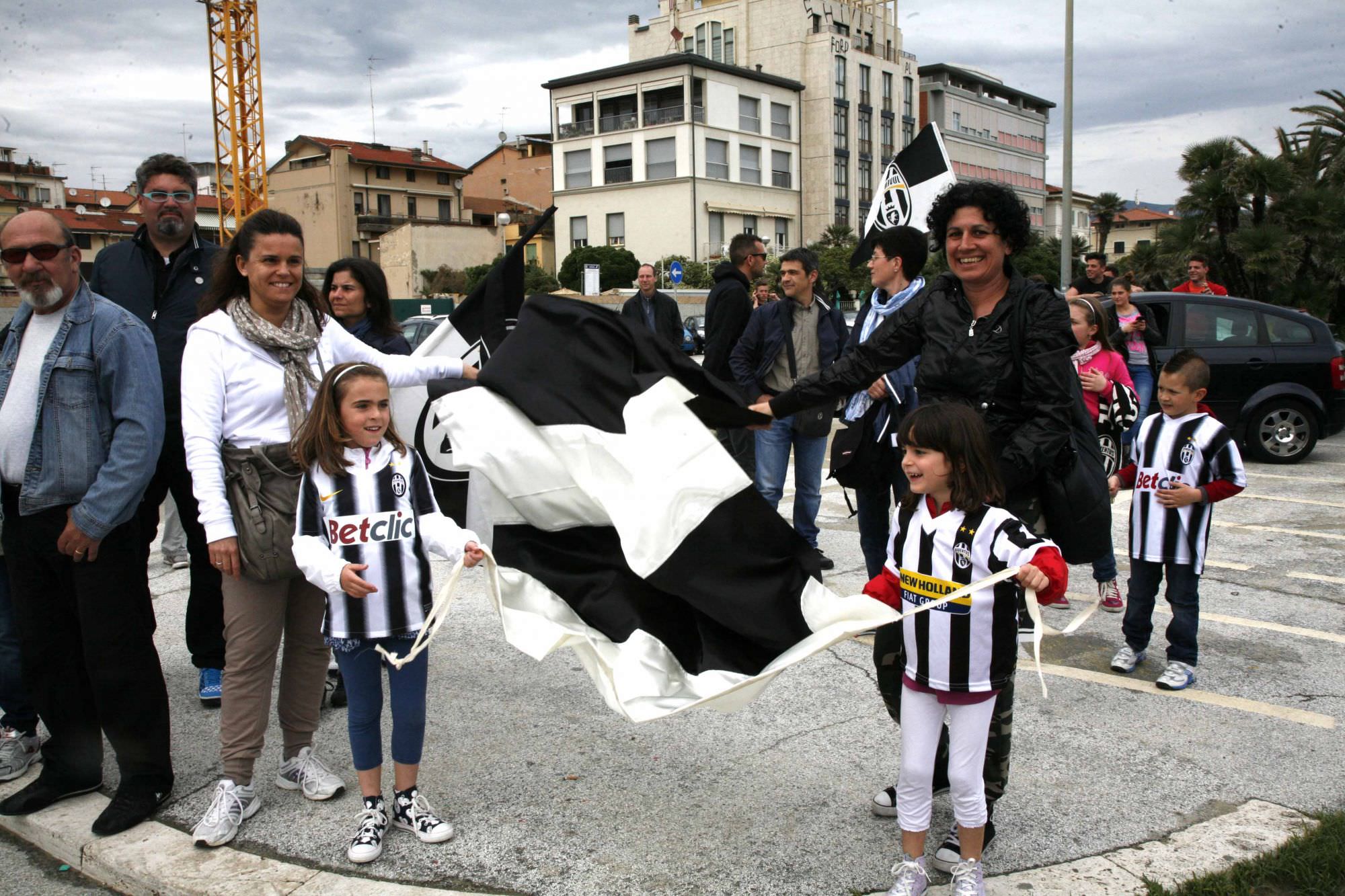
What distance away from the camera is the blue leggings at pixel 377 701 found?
340 cm

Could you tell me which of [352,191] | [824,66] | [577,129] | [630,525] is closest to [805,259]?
[630,525]

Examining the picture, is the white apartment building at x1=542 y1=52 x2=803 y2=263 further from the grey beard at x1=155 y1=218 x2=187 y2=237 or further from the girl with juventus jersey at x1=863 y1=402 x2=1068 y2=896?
the girl with juventus jersey at x1=863 y1=402 x2=1068 y2=896

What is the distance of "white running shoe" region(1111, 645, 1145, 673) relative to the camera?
16.1 feet

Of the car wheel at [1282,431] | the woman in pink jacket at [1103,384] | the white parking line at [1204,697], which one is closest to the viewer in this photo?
the white parking line at [1204,697]

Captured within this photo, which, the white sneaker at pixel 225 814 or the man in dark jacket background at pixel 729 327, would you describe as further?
the man in dark jacket background at pixel 729 327

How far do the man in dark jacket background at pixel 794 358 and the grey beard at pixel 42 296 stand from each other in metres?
4.27

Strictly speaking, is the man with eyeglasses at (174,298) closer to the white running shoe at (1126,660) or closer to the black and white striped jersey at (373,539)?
the black and white striped jersey at (373,539)

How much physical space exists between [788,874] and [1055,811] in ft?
3.37

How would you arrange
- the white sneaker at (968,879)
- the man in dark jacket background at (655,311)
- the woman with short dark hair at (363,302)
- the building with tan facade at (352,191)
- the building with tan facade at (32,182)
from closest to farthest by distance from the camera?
the white sneaker at (968,879) → the woman with short dark hair at (363,302) → the man in dark jacket background at (655,311) → the building with tan facade at (32,182) → the building with tan facade at (352,191)

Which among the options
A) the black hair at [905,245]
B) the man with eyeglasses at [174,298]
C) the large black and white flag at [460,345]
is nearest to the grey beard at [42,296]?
the man with eyeglasses at [174,298]

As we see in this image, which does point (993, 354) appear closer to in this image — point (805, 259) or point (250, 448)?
point (250, 448)

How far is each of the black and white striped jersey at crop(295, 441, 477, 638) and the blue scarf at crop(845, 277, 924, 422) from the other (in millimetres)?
2506

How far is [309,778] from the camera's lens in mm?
3779

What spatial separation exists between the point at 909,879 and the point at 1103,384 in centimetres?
383
